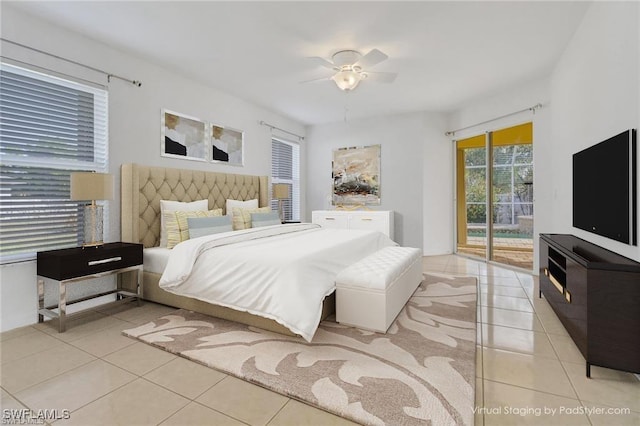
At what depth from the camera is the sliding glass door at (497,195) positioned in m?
4.94

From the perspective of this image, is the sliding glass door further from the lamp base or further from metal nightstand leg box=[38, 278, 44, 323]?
metal nightstand leg box=[38, 278, 44, 323]

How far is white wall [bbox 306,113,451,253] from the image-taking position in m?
6.04

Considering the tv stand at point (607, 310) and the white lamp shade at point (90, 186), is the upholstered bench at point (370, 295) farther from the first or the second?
the white lamp shade at point (90, 186)

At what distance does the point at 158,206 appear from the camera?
375 centimetres

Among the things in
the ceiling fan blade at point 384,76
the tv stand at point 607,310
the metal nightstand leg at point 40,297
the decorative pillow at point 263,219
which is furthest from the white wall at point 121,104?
the tv stand at point 607,310

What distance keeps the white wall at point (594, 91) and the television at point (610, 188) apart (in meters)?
0.11

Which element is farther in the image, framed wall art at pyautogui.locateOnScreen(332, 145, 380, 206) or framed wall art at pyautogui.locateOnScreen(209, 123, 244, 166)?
framed wall art at pyautogui.locateOnScreen(332, 145, 380, 206)

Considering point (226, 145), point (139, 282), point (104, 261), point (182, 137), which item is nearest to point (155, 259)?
point (139, 282)

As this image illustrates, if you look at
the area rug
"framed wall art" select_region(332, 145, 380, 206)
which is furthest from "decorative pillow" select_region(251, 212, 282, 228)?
"framed wall art" select_region(332, 145, 380, 206)

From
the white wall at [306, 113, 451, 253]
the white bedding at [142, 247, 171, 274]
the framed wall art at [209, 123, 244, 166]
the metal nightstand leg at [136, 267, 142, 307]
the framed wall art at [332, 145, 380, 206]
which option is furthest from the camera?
the framed wall art at [332, 145, 380, 206]

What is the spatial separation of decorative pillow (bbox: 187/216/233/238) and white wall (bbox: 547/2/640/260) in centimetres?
363

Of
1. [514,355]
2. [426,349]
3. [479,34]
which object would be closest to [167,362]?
[426,349]

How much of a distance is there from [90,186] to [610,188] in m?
4.24

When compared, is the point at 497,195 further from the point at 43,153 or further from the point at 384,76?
the point at 43,153
